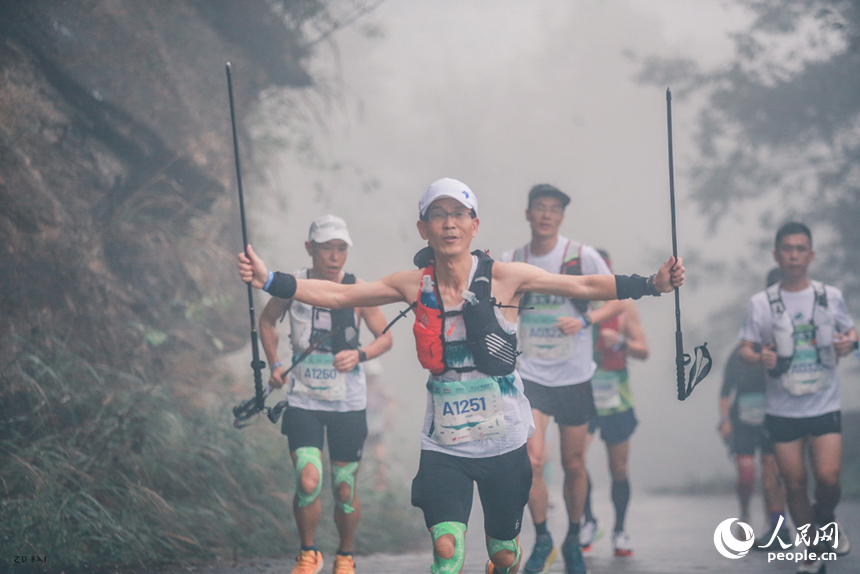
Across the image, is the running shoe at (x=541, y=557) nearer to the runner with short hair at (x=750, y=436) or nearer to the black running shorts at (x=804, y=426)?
the black running shorts at (x=804, y=426)

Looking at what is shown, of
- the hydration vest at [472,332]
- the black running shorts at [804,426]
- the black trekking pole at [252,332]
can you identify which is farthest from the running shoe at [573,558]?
the black trekking pole at [252,332]

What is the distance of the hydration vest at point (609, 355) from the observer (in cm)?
768

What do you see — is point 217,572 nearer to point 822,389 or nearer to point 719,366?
point 822,389

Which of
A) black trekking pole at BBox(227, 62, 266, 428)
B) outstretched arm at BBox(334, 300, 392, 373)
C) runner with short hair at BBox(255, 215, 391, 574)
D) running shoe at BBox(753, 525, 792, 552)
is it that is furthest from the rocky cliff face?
running shoe at BBox(753, 525, 792, 552)

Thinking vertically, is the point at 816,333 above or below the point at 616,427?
above

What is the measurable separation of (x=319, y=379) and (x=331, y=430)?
377 millimetres

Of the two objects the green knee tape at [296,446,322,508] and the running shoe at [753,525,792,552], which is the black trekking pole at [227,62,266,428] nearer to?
the green knee tape at [296,446,322,508]

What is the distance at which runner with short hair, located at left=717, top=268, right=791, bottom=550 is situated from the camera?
24.6 feet

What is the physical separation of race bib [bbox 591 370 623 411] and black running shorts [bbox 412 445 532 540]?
3631 millimetres

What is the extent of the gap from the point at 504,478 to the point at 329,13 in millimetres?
9997

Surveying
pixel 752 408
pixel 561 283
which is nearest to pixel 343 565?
pixel 561 283

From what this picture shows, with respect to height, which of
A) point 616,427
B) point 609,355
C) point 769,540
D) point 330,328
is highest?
point 330,328

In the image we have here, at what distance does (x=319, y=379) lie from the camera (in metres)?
5.49

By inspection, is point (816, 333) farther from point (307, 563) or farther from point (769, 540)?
point (307, 563)
